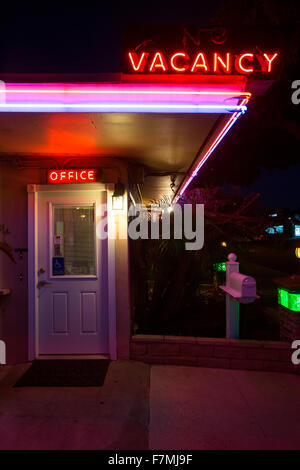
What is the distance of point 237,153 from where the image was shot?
10555 millimetres

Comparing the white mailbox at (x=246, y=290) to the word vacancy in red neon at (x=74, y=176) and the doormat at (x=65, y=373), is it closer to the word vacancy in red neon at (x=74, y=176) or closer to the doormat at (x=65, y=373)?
the doormat at (x=65, y=373)

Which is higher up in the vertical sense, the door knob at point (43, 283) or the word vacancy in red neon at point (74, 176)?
the word vacancy in red neon at point (74, 176)

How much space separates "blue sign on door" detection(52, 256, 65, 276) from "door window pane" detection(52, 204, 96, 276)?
0.04m

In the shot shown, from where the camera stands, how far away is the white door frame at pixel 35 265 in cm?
453

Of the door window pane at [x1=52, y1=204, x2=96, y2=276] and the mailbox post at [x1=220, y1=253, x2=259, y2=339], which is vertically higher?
the door window pane at [x1=52, y1=204, x2=96, y2=276]

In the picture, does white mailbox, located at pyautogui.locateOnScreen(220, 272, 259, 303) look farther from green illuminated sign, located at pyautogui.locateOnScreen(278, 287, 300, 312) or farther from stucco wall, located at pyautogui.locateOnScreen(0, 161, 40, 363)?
stucco wall, located at pyautogui.locateOnScreen(0, 161, 40, 363)

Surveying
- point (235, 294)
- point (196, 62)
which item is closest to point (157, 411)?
point (235, 294)

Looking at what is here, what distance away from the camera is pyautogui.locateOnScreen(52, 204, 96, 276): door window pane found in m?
4.71

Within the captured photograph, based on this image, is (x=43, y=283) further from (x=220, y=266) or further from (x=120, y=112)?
(x=220, y=266)

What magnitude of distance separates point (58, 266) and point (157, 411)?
2448 mm

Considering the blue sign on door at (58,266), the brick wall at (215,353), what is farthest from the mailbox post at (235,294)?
the blue sign on door at (58,266)

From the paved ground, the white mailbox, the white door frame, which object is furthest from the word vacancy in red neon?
the paved ground

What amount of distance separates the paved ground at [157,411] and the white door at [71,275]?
611 mm
